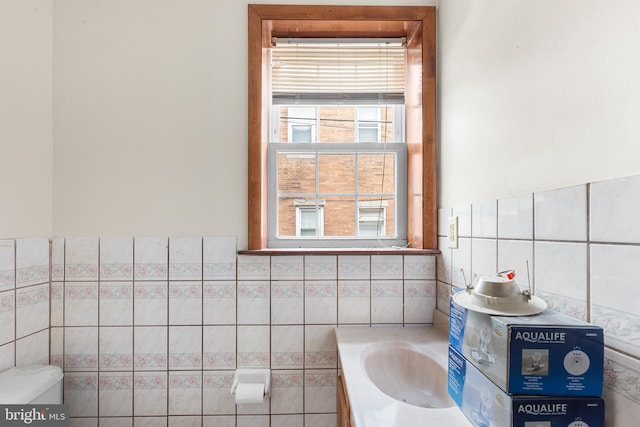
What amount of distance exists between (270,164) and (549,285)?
1279 mm

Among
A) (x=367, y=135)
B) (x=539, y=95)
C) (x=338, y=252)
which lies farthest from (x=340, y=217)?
(x=539, y=95)

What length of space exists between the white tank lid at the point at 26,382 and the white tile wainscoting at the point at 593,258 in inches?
68.4

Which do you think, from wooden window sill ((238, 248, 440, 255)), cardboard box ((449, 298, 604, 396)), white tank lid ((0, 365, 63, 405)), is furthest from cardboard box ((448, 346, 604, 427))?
white tank lid ((0, 365, 63, 405))

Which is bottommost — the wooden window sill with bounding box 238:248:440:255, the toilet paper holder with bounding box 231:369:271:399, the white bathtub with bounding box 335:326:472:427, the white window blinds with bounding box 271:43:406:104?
the toilet paper holder with bounding box 231:369:271:399

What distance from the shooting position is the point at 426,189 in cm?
150

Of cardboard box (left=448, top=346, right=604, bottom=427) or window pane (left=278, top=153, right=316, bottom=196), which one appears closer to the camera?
cardboard box (left=448, top=346, right=604, bottom=427)

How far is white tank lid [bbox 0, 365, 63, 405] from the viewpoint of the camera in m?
1.11

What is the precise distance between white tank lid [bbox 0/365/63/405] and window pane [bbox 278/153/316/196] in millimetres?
1254

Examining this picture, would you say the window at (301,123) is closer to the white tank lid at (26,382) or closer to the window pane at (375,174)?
the window pane at (375,174)

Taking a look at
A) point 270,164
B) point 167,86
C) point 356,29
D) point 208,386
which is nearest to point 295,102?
point 270,164

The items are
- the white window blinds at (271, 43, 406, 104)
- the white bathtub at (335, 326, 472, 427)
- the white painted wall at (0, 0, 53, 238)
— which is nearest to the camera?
→ the white bathtub at (335, 326, 472, 427)

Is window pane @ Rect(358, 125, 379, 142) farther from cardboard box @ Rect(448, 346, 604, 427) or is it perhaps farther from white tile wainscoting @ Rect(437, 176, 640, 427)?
cardboard box @ Rect(448, 346, 604, 427)

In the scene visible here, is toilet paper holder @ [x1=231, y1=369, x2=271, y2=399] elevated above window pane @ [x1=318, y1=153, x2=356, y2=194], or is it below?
below

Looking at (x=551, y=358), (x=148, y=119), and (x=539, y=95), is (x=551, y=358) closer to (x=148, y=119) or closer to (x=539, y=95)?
(x=539, y=95)
